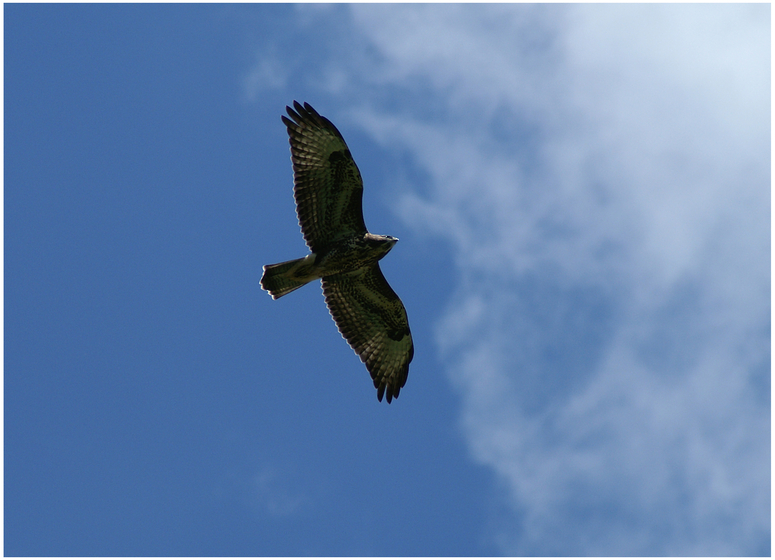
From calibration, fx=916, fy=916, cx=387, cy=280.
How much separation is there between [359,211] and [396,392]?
3451 millimetres

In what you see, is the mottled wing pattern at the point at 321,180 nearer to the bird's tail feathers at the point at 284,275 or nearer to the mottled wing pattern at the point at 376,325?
the bird's tail feathers at the point at 284,275

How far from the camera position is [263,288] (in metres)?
14.0

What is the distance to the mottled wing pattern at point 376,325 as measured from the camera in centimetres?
1520

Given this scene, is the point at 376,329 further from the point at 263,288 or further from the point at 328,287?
the point at 263,288

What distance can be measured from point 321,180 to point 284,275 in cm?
155

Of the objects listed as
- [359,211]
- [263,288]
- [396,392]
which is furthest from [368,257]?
[396,392]

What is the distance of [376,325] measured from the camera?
15641 mm

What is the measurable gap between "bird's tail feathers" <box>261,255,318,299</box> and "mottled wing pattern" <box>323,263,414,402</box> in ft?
3.62

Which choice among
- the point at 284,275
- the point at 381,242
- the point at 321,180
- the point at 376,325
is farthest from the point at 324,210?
the point at 376,325

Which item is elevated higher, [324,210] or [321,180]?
[321,180]

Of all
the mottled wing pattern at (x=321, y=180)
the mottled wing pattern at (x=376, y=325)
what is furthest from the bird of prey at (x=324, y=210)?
the mottled wing pattern at (x=376, y=325)

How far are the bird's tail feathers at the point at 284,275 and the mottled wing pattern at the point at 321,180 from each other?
0.35 metres

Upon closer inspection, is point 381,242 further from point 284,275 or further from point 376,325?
point 376,325

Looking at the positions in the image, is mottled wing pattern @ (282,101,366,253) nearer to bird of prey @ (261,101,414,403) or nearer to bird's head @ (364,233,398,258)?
bird of prey @ (261,101,414,403)
